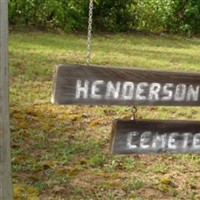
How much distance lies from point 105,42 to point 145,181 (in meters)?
9.05

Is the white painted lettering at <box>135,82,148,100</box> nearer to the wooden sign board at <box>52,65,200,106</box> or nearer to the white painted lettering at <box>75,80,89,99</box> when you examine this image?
the wooden sign board at <box>52,65,200,106</box>

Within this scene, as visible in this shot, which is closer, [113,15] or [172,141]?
[172,141]

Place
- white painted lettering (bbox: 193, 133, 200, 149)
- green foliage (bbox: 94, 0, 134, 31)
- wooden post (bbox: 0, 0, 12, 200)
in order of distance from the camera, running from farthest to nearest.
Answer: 1. green foliage (bbox: 94, 0, 134, 31)
2. white painted lettering (bbox: 193, 133, 200, 149)
3. wooden post (bbox: 0, 0, 12, 200)

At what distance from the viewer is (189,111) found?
7000mm

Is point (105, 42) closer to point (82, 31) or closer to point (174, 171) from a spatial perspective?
point (82, 31)

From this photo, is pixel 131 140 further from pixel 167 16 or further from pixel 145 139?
pixel 167 16

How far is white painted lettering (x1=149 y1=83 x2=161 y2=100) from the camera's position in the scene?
3148 millimetres

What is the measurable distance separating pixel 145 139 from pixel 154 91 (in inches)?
11.5

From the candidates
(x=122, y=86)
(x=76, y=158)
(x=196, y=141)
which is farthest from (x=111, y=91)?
(x=76, y=158)

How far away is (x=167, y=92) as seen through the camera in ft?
10.4

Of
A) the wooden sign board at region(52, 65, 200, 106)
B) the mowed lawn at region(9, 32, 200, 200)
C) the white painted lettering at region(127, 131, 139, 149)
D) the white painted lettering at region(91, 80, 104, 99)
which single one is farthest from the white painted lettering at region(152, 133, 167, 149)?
the mowed lawn at region(9, 32, 200, 200)

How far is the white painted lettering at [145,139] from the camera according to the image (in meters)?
3.28

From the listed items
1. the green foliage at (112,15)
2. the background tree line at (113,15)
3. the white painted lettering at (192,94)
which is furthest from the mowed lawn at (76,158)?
the green foliage at (112,15)

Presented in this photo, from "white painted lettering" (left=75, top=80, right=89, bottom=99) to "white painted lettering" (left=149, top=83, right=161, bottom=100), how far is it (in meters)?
0.35
